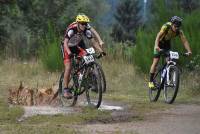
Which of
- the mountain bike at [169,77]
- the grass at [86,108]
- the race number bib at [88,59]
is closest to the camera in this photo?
the grass at [86,108]

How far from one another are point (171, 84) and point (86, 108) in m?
2.08

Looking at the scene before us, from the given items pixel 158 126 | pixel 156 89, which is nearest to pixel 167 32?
pixel 156 89

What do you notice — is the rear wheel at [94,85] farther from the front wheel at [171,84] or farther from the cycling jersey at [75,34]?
the front wheel at [171,84]

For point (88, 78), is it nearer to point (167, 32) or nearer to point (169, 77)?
point (169, 77)

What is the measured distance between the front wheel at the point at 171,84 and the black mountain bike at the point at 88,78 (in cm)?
155

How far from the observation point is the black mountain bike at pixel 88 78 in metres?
10.1

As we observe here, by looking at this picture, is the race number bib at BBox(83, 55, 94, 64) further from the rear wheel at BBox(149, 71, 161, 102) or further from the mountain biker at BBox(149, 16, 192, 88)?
the rear wheel at BBox(149, 71, 161, 102)

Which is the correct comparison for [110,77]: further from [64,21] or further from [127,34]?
[127,34]

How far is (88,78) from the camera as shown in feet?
34.2

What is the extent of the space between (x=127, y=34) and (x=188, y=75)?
55744mm

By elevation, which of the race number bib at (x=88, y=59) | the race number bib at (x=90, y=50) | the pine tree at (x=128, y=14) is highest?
the pine tree at (x=128, y=14)

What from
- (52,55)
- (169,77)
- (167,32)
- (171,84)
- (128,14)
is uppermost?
(128,14)

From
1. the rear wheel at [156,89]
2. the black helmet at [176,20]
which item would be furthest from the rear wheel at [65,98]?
the black helmet at [176,20]

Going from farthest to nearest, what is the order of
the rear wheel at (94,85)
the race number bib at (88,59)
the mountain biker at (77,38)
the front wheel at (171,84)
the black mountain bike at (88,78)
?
the front wheel at (171,84) → the mountain biker at (77,38) → the race number bib at (88,59) → the black mountain bike at (88,78) → the rear wheel at (94,85)
